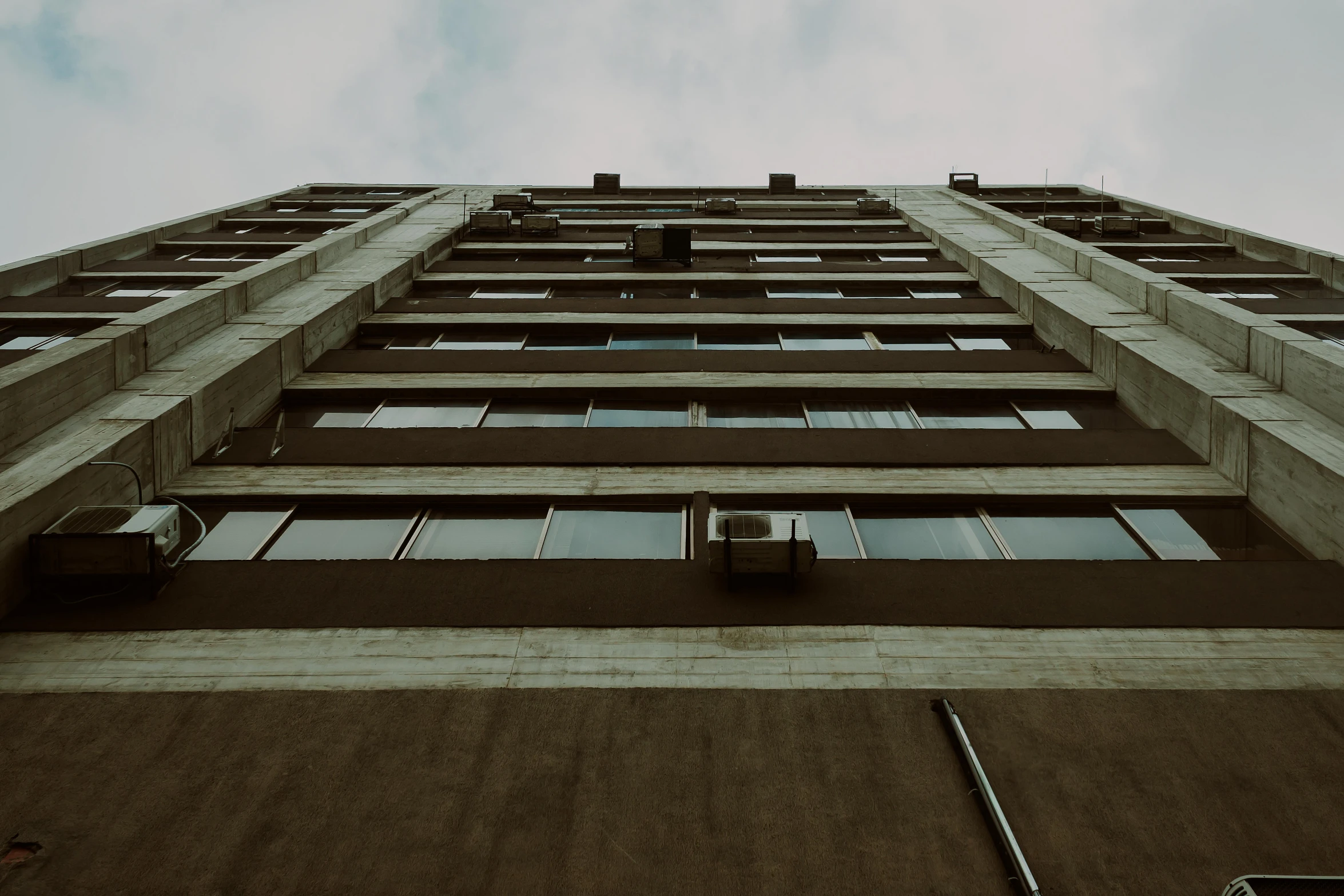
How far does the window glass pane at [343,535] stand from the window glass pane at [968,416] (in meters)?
9.20

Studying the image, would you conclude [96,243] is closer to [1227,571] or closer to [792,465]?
[792,465]

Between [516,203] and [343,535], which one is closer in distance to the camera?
[343,535]

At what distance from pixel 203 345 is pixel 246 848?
9.77m

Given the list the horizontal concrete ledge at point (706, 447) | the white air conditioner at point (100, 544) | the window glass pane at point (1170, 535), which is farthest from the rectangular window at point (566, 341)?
the window glass pane at point (1170, 535)

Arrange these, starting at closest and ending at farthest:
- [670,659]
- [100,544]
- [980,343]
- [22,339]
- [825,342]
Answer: [670,659] < [100,544] < [22,339] < [980,343] < [825,342]

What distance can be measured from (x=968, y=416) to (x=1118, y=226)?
1641cm

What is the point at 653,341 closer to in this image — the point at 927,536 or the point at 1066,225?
the point at 927,536

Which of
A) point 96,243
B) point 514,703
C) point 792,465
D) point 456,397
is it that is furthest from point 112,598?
point 96,243

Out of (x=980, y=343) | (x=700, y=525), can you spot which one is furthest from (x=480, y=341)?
(x=980, y=343)

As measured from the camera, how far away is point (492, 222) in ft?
78.2

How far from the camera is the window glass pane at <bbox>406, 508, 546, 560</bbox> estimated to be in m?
9.43

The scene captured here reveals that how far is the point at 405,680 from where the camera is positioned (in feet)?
23.5

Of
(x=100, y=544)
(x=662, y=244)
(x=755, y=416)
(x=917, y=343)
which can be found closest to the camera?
(x=100, y=544)

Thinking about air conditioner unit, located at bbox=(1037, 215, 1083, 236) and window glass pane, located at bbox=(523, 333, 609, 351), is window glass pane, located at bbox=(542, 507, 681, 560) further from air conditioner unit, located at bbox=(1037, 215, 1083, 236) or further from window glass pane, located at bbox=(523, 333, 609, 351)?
air conditioner unit, located at bbox=(1037, 215, 1083, 236)
